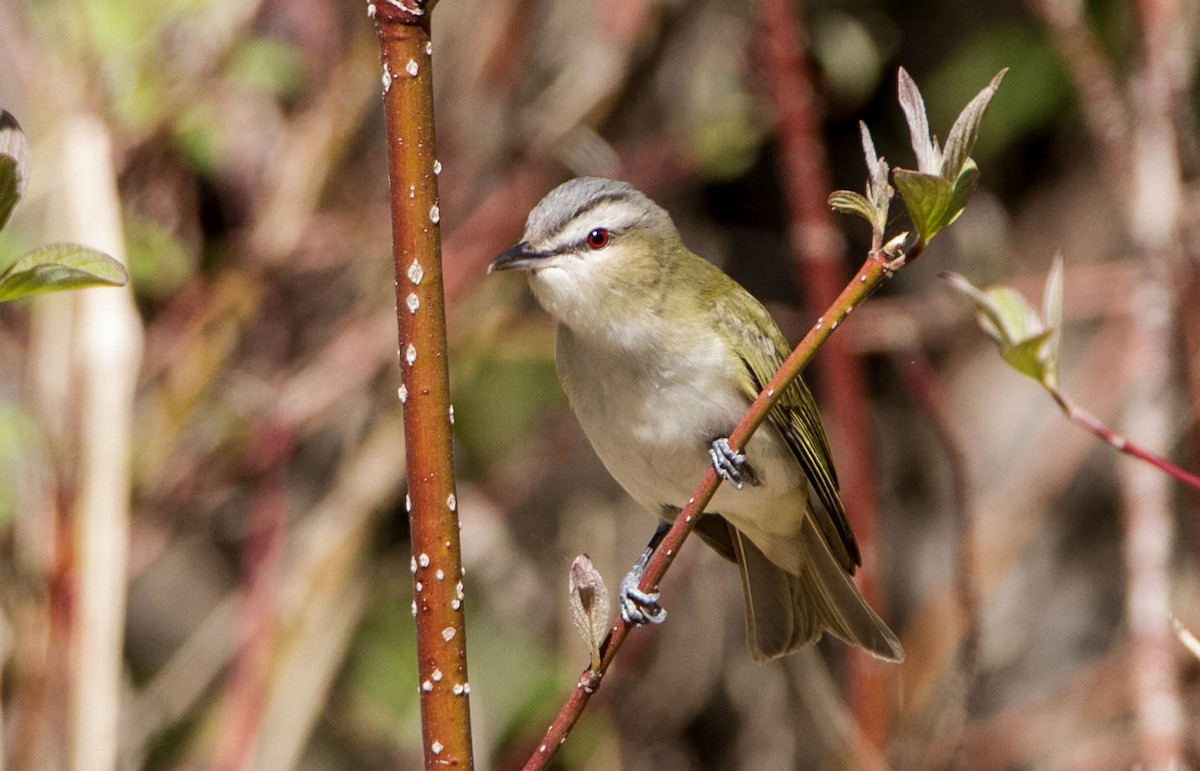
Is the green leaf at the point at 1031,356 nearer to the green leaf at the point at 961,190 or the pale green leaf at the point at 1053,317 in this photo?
the pale green leaf at the point at 1053,317

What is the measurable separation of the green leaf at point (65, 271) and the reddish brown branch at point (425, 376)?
0.23 m

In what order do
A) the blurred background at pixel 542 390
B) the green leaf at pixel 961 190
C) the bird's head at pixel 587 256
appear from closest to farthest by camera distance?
1. the green leaf at pixel 961 190
2. the bird's head at pixel 587 256
3. the blurred background at pixel 542 390

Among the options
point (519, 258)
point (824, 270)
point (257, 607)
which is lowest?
point (257, 607)

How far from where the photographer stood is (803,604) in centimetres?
273

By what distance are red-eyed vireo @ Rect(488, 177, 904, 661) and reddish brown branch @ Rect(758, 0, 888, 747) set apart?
0.83 m

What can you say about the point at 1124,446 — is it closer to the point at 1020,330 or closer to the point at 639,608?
the point at 1020,330

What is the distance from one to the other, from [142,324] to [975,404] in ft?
9.53

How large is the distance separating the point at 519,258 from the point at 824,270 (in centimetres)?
152

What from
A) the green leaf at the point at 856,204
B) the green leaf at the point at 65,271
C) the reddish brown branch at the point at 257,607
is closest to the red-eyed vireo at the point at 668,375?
the green leaf at the point at 856,204

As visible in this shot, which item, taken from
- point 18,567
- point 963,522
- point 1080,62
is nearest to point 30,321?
point 18,567

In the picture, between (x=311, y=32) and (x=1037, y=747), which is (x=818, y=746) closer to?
(x=1037, y=747)

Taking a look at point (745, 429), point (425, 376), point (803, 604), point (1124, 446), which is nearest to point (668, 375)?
point (803, 604)

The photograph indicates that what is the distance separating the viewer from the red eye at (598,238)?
239cm

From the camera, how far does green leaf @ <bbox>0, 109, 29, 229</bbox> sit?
3.04 feet
